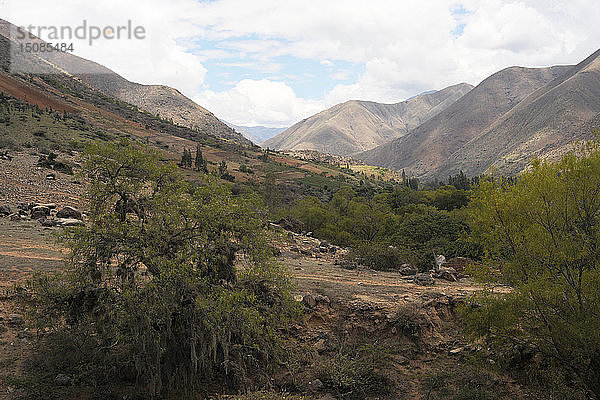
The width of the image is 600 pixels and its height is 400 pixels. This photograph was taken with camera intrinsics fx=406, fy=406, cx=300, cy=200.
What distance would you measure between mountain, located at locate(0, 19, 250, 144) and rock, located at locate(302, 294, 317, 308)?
122 meters

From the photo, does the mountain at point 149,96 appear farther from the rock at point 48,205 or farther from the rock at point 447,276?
the rock at point 447,276

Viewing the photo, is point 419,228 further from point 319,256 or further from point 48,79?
point 48,79

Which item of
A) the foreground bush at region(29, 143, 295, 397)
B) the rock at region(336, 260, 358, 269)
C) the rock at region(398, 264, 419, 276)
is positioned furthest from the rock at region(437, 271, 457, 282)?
the foreground bush at region(29, 143, 295, 397)

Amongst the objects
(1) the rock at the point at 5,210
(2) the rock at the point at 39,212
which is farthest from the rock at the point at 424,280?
(1) the rock at the point at 5,210

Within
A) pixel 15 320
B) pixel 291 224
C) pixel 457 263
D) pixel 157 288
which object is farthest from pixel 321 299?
pixel 291 224

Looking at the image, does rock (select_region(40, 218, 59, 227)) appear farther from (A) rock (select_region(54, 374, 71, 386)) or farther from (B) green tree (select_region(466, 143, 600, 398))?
(B) green tree (select_region(466, 143, 600, 398))

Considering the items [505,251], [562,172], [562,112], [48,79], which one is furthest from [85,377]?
[562,112]

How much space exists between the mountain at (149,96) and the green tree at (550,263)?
127084mm

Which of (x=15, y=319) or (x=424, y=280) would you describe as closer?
(x=15, y=319)

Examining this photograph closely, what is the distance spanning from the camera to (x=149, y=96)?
5714 inches

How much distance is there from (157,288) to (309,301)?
21.8 ft

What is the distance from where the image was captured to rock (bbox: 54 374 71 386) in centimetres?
938

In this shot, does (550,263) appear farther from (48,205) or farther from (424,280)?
(48,205)

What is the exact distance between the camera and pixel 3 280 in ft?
39.4
